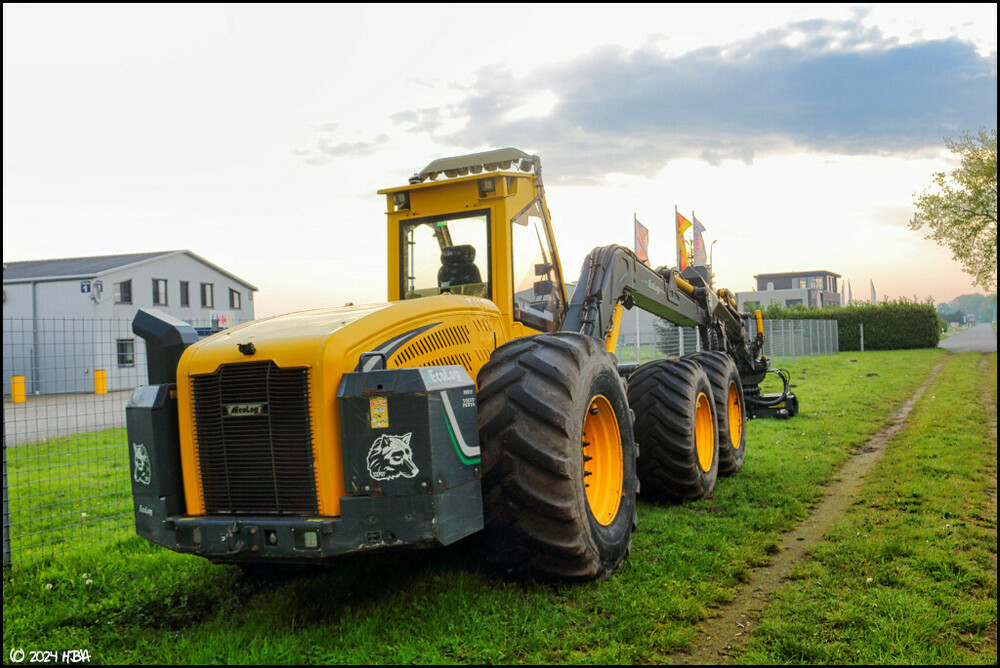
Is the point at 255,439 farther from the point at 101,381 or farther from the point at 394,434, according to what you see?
the point at 101,381

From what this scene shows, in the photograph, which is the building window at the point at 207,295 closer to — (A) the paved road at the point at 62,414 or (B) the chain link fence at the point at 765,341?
(B) the chain link fence at the point at 765,341

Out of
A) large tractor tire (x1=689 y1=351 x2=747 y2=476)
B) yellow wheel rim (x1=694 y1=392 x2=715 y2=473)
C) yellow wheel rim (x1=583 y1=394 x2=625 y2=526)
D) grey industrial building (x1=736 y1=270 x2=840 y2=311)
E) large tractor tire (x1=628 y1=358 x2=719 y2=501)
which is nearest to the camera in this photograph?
yellow wheel rim (x1=583 y1=394 x2=625 y2=526)

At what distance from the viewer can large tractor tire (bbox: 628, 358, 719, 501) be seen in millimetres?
6723

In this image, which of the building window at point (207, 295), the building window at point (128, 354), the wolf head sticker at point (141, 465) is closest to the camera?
the wolf head sticker at point (141, 465)

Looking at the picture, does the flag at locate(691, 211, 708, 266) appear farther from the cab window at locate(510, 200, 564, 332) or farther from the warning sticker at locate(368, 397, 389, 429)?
the warning sticker at locate(368, 397, 389, 429)

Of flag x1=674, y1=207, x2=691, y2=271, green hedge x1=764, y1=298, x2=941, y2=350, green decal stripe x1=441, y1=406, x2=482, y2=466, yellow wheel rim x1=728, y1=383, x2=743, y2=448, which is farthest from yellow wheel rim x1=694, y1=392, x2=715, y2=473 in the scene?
green hedge x1=764, y1=298, x2=941, y2=350

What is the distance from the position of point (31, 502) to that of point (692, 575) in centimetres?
719

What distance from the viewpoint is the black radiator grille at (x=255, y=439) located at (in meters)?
4.11

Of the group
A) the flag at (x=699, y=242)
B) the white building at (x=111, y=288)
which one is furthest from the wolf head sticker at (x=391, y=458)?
the white building at (x=111, y=288)

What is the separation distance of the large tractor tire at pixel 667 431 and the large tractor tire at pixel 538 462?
2.01m

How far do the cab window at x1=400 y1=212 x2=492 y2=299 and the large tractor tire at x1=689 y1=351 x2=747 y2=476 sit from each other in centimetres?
323

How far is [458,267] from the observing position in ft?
19.7

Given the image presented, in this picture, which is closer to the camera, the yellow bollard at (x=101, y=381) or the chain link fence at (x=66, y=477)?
the chain link fence at (x=66, y=477)

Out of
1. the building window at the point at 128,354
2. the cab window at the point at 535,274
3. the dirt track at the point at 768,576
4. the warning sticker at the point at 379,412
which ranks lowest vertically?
the dirt track at the point at 768,576
